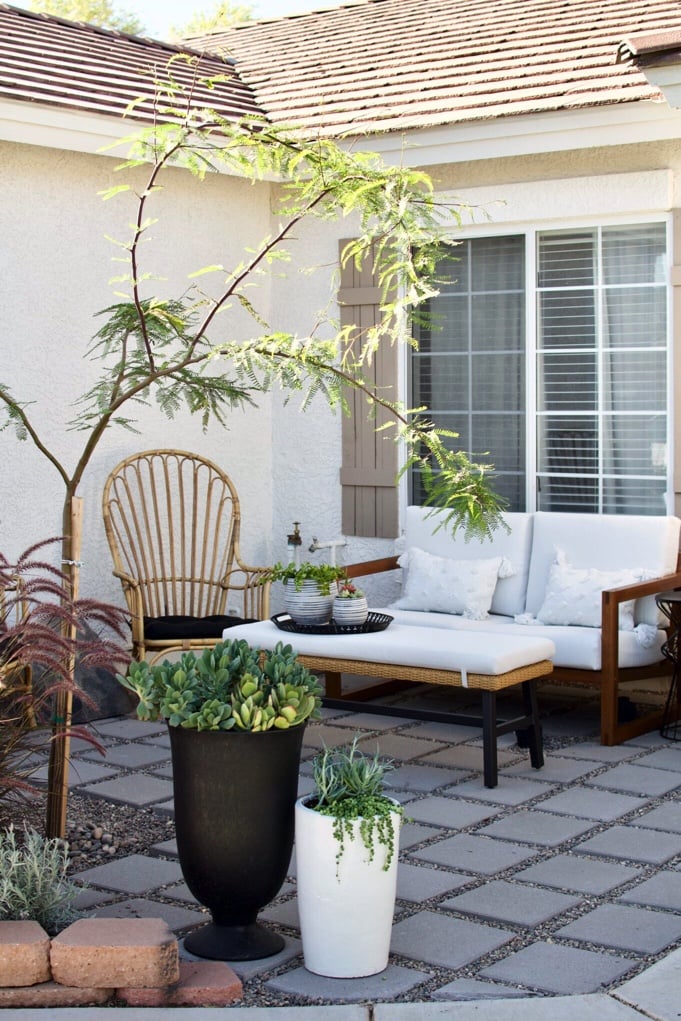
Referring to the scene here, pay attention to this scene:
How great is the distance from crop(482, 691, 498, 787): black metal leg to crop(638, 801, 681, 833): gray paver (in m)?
0.64

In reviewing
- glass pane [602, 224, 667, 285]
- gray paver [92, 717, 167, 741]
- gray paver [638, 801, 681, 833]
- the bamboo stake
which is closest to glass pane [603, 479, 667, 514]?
glass pane [602, 224, 667, 285]

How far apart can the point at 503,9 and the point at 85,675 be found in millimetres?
4766

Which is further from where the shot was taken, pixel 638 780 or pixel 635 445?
pixel 635 445

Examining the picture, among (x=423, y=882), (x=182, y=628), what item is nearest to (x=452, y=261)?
(x=182, y=628)

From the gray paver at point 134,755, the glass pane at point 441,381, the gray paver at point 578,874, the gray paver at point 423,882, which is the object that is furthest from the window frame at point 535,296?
the gray paver at point 423,882

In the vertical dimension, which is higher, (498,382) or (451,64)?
(451,64)

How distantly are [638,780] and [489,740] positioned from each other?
2.10 feet

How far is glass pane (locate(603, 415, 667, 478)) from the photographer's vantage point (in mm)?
6691

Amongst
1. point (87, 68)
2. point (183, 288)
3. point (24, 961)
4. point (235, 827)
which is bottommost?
point (24, 961)

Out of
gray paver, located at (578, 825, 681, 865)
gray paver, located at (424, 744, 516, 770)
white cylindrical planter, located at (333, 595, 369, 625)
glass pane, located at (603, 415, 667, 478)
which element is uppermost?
glass pane, located at (603, 415, 667, 478)

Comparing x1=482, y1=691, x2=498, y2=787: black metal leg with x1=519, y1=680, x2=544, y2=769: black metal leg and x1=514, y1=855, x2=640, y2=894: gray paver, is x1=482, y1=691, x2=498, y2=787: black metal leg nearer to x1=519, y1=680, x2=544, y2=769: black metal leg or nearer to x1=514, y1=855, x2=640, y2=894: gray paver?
x1=519, y1=680, x2=544, y2=769: black metal leg

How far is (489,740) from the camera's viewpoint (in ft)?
17.2

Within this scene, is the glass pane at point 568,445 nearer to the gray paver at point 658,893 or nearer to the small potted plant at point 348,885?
the gray paver at point 658,893

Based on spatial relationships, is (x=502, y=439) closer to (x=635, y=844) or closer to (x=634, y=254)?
(x=634, y=254)
